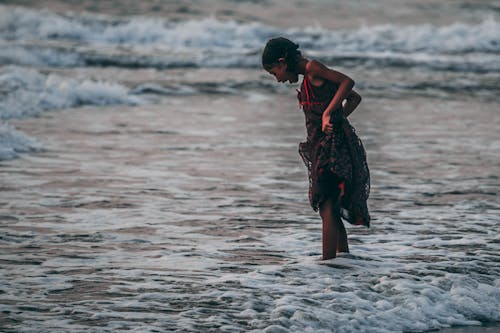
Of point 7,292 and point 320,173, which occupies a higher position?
point 320,173

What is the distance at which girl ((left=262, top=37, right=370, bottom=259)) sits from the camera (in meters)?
5.30

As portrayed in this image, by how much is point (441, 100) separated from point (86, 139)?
8.39 meters

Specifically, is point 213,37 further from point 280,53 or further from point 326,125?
point 326,125

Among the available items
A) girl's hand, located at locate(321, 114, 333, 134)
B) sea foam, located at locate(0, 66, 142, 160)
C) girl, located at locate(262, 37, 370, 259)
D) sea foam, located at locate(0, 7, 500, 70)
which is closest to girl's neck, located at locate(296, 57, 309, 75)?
girl, located at locate(262, 37, 370, 259)

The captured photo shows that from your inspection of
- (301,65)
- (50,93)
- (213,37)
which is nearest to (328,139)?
(301,65)

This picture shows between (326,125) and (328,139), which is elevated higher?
(326,125)

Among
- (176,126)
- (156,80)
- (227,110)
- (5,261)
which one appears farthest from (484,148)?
(156,80)

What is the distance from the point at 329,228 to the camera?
18.5 feet

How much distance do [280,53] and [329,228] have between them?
1136 millimetres

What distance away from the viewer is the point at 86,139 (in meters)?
11.6

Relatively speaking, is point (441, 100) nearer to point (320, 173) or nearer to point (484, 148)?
point (484, 148)

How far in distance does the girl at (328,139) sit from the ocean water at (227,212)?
0.43 m

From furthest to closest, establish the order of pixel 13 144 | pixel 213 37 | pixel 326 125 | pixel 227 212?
pixel 213 37 < pixel 13 144 < pixel 227 212 < pixel 326 125

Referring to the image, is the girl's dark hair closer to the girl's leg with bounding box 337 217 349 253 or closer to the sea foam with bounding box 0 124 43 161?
the girl's leg with bounding box 337 217 349 253
